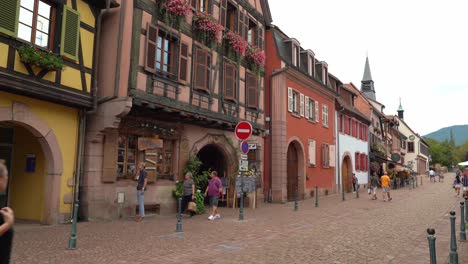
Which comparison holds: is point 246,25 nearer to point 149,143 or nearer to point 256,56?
point 256,56

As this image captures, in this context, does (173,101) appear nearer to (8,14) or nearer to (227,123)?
(227,123)

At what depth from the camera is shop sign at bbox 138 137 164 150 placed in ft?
42.8

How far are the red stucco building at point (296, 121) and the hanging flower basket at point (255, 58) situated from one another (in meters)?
1.42

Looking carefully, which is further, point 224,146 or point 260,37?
point 260,37

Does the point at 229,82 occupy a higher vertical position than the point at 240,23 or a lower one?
lower

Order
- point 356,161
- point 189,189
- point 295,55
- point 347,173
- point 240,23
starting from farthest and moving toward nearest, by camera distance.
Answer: point 356,161 → point 347,173 → point 295,55 → point 240,23 → point 189,189

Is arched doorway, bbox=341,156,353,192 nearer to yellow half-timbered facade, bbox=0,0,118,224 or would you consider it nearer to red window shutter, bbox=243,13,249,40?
red window shutter, bbox=243,13,249,40

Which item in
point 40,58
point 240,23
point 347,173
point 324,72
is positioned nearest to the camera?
point 40,58

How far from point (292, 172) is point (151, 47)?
12.3 m

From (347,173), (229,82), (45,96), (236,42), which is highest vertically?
(236,42)

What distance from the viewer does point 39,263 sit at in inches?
260

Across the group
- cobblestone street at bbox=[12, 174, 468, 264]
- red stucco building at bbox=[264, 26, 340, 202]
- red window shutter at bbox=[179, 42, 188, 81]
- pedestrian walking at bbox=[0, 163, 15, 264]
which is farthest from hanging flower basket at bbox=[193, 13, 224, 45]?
pedestrian walking at bbox=[0, 163, 15, 264]

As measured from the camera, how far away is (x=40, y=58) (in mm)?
9828

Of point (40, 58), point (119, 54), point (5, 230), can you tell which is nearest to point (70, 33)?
point (40, 58)
